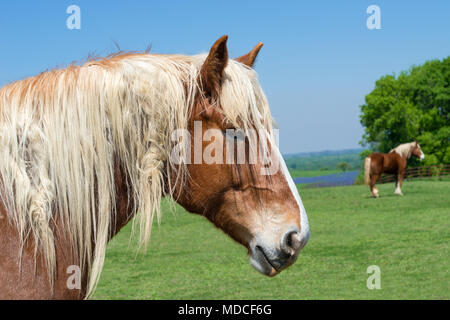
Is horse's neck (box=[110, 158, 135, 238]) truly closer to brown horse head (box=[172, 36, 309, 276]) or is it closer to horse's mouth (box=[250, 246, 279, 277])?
brown horse head (box=[172, 36, 309, 276])

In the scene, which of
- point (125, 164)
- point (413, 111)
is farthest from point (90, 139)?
point (413, 111)

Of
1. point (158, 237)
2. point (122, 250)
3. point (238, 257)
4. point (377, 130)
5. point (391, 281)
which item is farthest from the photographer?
point (377, 130)

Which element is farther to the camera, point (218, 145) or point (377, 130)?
point (377, 130)

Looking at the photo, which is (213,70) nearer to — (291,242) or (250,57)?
(250,57)

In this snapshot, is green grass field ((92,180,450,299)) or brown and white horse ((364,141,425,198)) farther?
brown and white horse ((364,141,425,198))

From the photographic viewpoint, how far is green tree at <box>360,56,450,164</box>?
39844mm

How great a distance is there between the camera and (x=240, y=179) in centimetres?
165

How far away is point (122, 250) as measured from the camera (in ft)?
33.4

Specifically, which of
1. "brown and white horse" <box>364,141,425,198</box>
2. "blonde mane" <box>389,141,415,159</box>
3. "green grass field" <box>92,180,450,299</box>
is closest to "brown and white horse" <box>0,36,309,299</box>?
"green grass field" <box>92,180,450,299</box>

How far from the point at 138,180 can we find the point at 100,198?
0.15 metres

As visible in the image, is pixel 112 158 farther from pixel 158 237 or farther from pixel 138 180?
pixel 158 237

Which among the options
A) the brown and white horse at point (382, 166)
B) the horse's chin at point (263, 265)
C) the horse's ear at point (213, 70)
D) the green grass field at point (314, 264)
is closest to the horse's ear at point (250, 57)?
the horse's ear at point (213, 70)

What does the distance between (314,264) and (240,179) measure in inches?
282
